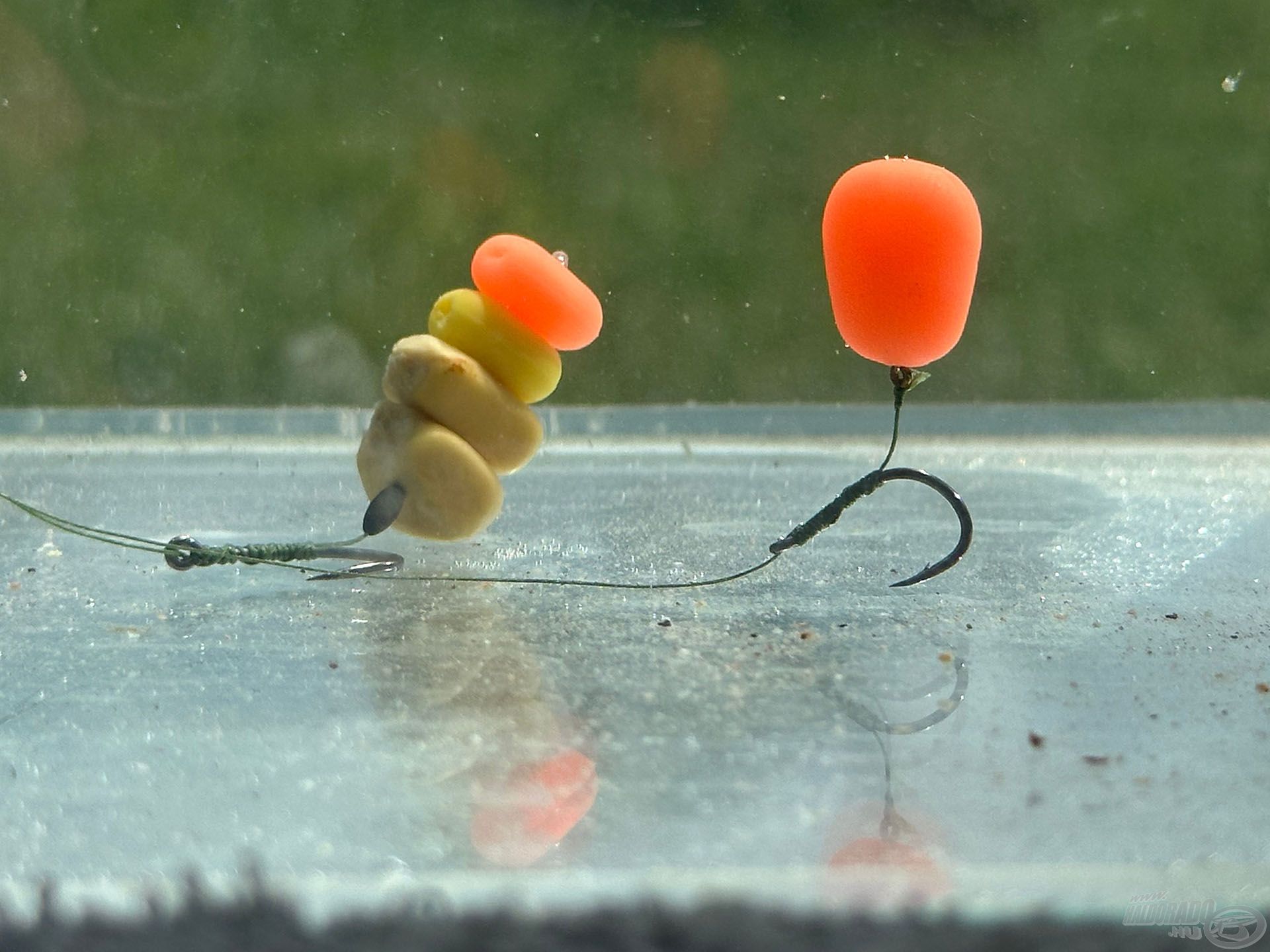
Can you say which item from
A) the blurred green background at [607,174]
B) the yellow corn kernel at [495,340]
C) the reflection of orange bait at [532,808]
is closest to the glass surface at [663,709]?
the reflection of orange bait at [532,808]

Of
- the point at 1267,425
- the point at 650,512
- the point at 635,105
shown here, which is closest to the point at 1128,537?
the point at 650,512

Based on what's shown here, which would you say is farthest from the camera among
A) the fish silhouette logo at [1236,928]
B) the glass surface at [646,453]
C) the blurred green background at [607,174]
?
the blurred green background at [607,174]

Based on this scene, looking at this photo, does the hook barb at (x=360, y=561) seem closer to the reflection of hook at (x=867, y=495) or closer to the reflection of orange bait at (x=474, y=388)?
the reflection of orange bait at (x=474, y=388)

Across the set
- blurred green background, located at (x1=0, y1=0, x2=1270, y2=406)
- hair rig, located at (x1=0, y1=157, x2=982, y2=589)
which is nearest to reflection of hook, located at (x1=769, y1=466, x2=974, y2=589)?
hair rig, located at (x1=0, y1=157, x2=982, y2=589)

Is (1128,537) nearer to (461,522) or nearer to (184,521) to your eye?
(461,522)

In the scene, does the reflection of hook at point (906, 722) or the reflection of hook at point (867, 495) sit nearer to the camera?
the reflection of hook at point (906, 722)
